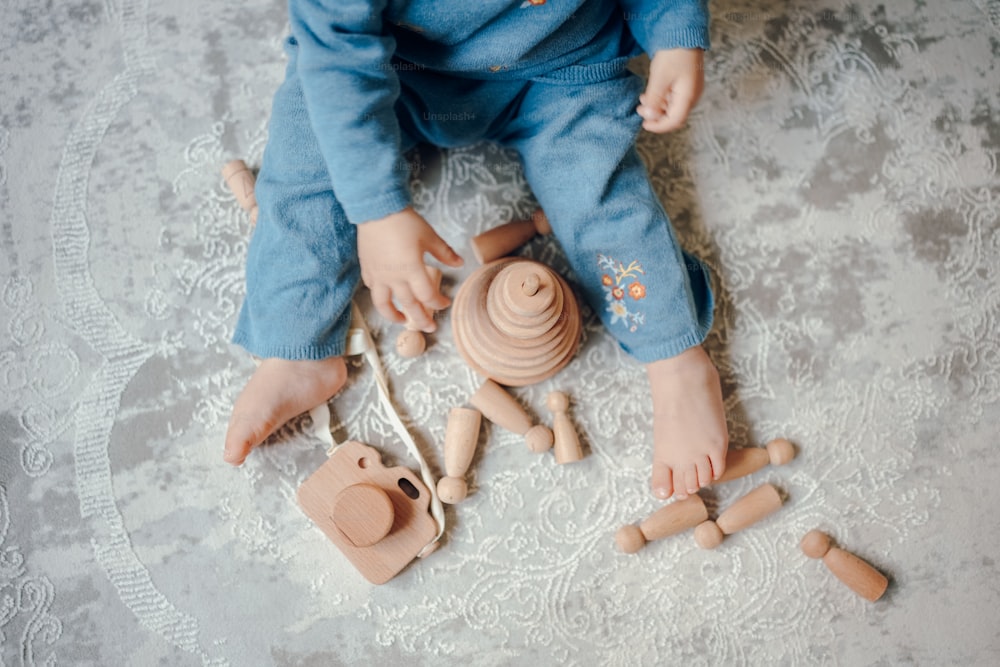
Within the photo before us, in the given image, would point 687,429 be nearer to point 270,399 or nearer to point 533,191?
point 533,191

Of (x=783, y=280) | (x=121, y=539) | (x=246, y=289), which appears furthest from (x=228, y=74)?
(x=783, y=280)

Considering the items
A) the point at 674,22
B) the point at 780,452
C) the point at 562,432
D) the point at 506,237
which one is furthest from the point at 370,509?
the point at 674,22

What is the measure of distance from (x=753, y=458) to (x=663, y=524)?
12 centimetres

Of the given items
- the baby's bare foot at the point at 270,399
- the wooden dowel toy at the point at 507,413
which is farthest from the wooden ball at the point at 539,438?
the baby's bare foot at the point at 270,399

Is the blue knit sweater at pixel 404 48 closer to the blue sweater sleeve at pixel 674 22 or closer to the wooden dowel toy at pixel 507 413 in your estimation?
the blue sweater sleeve at pixel 674 22

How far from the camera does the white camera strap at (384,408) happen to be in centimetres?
78

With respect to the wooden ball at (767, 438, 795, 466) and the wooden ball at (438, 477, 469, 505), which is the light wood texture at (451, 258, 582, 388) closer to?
the wooden ball at (438, 477, 469, 505)

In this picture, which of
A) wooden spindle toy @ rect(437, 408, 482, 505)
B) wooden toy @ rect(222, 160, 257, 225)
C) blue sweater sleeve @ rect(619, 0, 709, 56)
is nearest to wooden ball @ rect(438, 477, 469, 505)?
wooden spindle toy @ rect(437, 408, 482, 505)

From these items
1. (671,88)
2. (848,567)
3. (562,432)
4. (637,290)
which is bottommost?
(848,567)

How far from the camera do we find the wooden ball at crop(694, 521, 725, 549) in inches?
30.6

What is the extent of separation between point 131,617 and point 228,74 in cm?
59

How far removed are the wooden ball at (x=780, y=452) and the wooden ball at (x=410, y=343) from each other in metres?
0.38

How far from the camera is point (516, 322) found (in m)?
0.71

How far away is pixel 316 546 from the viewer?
0.79 metres
